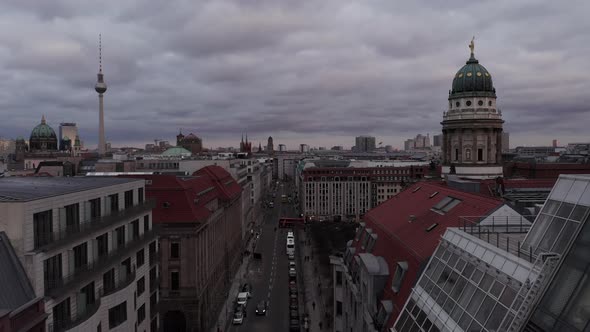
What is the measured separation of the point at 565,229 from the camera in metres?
19.6

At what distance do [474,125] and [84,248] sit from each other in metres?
76.7

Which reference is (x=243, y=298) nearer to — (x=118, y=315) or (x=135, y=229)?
(x=135, y=229)

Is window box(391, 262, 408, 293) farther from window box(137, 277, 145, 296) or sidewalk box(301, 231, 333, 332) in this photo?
sidewalk box(301, 231, 333, 332)

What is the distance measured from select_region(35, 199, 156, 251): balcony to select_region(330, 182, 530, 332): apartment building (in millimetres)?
21509

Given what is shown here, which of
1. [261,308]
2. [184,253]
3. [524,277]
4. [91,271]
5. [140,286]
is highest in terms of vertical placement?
[524,277]

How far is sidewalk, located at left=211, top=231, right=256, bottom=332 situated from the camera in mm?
72625

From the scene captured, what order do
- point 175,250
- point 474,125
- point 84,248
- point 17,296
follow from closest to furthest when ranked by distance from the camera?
1. point 17,296
2. point 84,248
3. point 175,250
4. point 474,125

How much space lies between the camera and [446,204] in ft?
144

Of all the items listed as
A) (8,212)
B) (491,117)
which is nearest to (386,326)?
(8,212)

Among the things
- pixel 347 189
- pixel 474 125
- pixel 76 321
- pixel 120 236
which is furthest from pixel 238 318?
pixel 347 189

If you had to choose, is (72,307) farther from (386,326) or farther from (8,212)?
(386,326)

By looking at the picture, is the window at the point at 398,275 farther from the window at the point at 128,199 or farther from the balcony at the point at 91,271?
the window at the point at 128,199

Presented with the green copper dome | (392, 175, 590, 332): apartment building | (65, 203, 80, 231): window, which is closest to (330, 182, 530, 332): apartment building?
(392, 175, 590, 332): apartment building

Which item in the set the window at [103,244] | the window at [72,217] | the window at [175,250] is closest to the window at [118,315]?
the window at [103,244]
